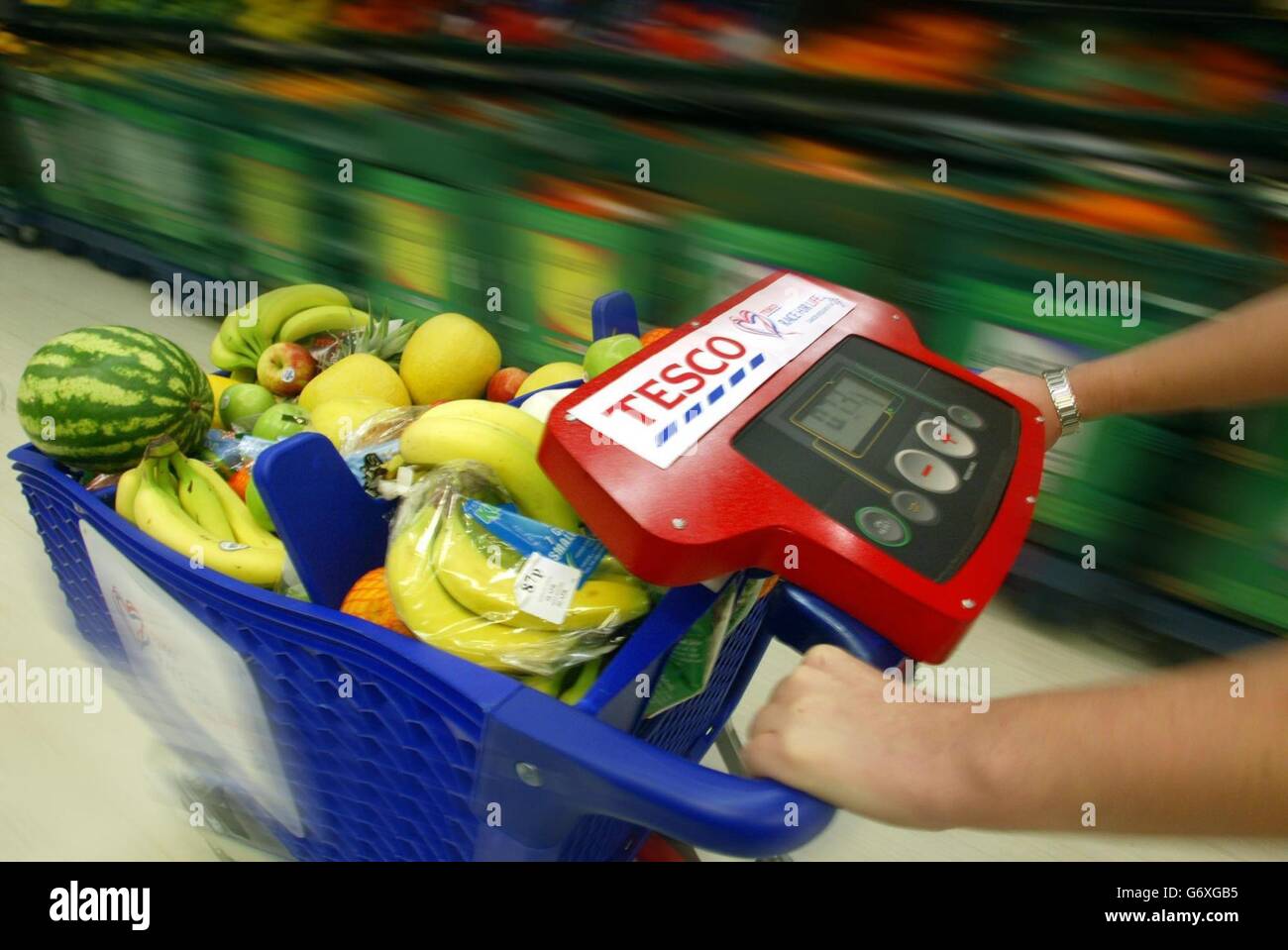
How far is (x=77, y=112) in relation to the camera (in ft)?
8.53

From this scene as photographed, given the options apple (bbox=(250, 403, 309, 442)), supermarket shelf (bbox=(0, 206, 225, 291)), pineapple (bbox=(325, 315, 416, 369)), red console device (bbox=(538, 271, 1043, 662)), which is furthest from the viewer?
supermarket shelf (bbox=(0, 206, 225, 291))

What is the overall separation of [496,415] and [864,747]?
1.37 feet

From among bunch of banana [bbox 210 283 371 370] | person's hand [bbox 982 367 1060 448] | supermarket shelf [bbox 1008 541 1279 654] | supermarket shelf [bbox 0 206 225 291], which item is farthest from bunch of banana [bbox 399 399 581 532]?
supermarket shelf [bbox 0 206 225 291]

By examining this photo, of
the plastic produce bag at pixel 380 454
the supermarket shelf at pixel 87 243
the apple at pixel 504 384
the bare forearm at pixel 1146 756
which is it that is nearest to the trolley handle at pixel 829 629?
the bare forearm at pixel 1146 756

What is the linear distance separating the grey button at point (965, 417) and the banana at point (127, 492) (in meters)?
0.80

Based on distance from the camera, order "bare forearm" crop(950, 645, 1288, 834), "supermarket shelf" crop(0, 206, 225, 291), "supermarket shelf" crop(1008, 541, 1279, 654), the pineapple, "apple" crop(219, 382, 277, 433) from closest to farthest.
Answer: "bare forearm" crop(950, 645, 1288, 834) < "apple" crop(219, 382, 277, 433) < the pineapple < "supermarket shelf" crop(1008, 541, 1279, 654) < "supermarket shelf" crop(0, 206, 225, 291)

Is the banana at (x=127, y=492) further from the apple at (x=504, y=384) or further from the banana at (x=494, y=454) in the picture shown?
the apple at (x=504, y=384)

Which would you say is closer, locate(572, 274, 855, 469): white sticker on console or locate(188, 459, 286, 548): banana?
locate(572, 274, 855, 469): white sticker on console

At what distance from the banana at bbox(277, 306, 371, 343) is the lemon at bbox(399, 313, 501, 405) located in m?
0.15

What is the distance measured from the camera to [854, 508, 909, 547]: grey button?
1.86 feet

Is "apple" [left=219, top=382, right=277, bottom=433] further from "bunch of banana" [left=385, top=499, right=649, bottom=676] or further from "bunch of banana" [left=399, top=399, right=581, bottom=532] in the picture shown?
"bunch of banana" [left=385, top=499, right=649, bottom=676]

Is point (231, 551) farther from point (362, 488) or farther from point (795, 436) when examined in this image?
point (795, 436)

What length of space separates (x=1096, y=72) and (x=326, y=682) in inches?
52.4

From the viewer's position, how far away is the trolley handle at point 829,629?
583 mm
